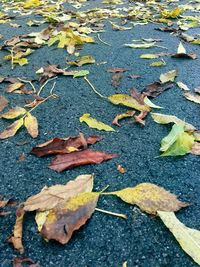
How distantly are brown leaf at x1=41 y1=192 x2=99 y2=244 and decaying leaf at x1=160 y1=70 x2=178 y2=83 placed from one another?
1099 mm

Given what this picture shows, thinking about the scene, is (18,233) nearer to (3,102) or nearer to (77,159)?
(77,159)

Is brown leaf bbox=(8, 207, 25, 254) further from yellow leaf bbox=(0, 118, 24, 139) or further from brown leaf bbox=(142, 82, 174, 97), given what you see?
brown leaf bbox=(142, 82, 174, 97)

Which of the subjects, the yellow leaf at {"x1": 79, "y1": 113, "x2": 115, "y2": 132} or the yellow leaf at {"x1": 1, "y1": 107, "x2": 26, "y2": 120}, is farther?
the yellow leaf at {"x1": 1, "y1": 107, "x2": 26, "y2": 120}

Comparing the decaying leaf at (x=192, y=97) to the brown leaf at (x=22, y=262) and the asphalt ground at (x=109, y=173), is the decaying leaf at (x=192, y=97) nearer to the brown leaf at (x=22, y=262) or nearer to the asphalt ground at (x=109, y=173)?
the asphalt ground at (x=109, y=173)

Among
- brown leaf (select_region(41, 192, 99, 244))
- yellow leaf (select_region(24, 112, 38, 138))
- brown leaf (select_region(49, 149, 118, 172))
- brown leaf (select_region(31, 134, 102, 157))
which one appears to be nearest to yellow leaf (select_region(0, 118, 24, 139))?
yellow leaf (select_region(24, 112, 38, 138))

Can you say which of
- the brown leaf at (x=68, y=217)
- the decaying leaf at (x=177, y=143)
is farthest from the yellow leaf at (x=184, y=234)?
the decaying leaf at (x=177, y=143)

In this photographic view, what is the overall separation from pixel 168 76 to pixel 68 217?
1274 mm

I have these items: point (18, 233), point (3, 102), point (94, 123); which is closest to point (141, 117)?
point (94, 123)

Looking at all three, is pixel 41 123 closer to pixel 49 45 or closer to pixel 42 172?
pixel 42 172

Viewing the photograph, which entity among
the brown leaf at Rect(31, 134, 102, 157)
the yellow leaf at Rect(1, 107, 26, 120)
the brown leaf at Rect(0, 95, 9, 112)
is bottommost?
the brown leaf at Rect(0, 95, 9, 112)

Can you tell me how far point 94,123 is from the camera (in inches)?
64.3

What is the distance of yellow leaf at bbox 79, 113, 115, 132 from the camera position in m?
1.60

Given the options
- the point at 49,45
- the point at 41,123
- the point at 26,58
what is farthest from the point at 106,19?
the point at 41,123

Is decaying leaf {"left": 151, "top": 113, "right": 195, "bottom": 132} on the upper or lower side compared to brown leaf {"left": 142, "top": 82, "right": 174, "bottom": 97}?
upper
